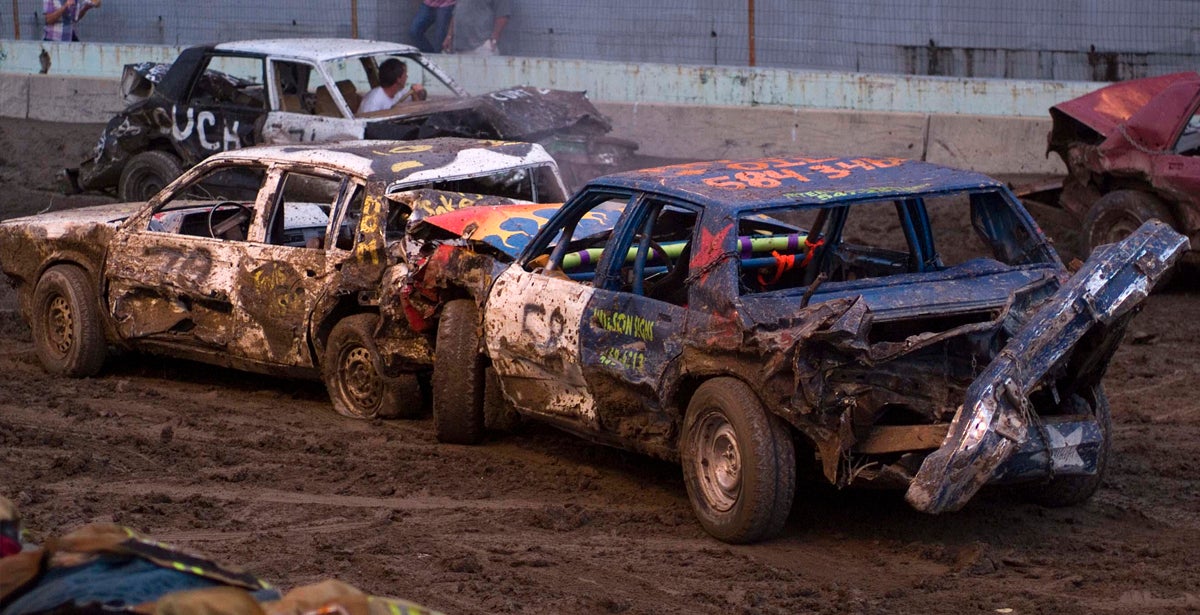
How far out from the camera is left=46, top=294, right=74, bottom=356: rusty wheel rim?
365 inches

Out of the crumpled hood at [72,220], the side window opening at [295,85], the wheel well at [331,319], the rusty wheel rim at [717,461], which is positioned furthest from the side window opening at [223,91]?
the rusty wheel rim at [717,461]

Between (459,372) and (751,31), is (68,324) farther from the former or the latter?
(751,31)

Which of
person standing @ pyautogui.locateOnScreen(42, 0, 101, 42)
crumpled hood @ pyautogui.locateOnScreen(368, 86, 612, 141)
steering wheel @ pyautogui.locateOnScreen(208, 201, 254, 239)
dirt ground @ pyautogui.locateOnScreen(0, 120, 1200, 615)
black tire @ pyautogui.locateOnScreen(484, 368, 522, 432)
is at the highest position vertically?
person standing @ pyautogui.locateOnScreen(42, 0, 101, 42)

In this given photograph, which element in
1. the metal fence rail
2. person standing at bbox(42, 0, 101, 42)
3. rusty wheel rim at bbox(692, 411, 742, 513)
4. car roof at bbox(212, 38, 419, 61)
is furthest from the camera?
person standing at bbox(42, 0, 101, 42)

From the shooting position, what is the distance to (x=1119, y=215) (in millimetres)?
11367

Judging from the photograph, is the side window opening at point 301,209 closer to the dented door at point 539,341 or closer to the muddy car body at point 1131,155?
the dented door at point 539,341

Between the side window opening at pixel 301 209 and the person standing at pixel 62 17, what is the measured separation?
443 inches

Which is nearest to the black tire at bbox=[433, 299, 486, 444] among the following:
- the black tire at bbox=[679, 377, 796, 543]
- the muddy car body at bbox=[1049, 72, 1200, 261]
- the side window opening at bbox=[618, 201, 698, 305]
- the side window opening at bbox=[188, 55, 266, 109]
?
the side window opening at bbox=[618, 201, 698, 305]

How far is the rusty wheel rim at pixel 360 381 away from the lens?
26.5ft

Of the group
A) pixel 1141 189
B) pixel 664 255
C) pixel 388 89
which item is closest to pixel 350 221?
pixel 664 255

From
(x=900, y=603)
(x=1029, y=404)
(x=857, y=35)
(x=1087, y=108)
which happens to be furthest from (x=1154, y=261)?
(x=857, y=35)

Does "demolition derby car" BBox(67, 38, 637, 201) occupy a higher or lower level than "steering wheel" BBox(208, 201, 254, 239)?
higher

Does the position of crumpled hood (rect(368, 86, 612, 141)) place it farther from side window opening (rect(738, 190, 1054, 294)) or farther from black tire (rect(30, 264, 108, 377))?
side window opening (rect(738, 190, 1054, 294))

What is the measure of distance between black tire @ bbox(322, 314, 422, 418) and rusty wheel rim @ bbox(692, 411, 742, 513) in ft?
8.05
